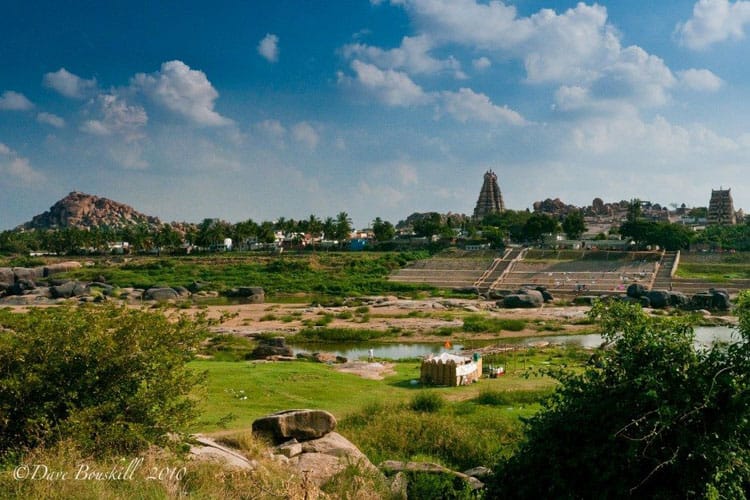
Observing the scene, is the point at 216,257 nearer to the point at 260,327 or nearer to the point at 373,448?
the point at 260,327

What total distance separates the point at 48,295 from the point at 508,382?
5969 cm

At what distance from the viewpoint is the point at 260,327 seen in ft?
141

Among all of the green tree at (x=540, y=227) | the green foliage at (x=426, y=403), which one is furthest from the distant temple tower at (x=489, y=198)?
the green foliage at (x=426, y=403)

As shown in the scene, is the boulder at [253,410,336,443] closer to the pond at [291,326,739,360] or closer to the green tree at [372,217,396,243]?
the pond at [291,326,739,360]

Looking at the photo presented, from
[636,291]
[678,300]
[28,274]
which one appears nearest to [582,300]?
[636,291]

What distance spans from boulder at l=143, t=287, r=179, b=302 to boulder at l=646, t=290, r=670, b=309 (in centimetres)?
4730

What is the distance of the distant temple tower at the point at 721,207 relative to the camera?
144m

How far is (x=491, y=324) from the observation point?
141 feet

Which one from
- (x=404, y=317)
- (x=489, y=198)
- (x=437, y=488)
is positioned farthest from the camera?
(x=489, y=198)

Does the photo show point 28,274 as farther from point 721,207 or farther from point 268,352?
point 721,207

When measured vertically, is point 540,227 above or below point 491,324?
above

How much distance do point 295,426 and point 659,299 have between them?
4967 centimetres

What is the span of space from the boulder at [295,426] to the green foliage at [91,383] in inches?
116

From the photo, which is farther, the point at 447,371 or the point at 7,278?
the point at 7,278
